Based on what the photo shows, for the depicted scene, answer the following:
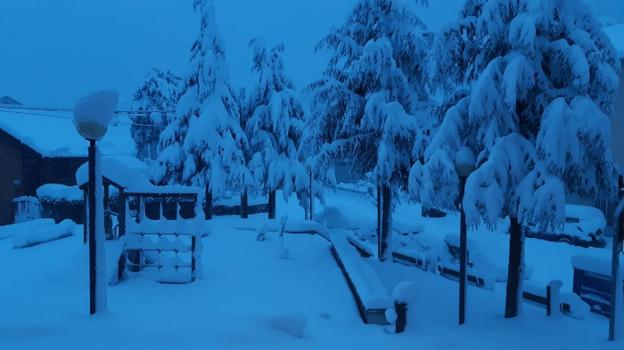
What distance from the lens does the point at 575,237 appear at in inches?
741

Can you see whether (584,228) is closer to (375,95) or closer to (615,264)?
(375,95)

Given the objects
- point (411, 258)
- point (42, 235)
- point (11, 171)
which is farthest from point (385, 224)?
point (11, 171)

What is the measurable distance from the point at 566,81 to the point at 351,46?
22.3ft

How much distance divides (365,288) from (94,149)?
4.46 meters

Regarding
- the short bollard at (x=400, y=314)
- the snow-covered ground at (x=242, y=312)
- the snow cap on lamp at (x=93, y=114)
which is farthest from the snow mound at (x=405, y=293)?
the snow cap on lamp at (x=93, y=114)

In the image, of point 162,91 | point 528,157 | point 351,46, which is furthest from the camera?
point 162,91

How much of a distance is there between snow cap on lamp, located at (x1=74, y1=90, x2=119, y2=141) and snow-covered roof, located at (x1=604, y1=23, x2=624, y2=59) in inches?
844

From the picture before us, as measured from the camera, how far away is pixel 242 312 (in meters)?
6.41

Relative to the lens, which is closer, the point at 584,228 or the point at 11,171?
the point at 584,228

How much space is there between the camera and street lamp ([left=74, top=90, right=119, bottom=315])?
5406 millimetres

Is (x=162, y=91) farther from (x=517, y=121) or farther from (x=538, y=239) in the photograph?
(x=517, y=121)

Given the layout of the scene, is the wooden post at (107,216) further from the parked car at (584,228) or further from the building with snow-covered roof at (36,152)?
the building with snow-covered roof at (36,152)

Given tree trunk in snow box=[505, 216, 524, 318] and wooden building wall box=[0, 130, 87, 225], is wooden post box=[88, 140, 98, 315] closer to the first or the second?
tree trunk in snow box=[505, 216, 524, 318]

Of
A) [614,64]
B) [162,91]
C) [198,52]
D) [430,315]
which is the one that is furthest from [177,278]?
[162,91]
